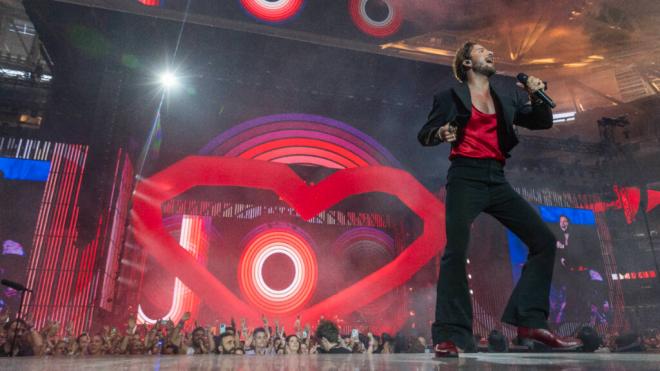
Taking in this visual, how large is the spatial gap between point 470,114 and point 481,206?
0.50m

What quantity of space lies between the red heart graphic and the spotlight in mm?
1653

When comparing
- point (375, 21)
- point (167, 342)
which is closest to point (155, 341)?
point (167, 342)

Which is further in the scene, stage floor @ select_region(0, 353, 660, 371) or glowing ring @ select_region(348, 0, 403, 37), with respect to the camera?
glowing ring @ select_region(348, 0, 403, 37)

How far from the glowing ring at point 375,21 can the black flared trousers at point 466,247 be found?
255 inches

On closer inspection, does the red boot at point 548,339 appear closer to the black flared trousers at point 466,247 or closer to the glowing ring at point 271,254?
the black flared trousers at point 466,247

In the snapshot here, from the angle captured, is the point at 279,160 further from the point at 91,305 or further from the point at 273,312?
the point at 91,305

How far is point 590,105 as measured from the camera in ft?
43.2

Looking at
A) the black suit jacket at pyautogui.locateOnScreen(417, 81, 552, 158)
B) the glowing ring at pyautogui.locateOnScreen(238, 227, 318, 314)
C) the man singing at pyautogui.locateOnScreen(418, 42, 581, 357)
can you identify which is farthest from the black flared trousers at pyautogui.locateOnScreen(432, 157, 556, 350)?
the glowing ring at pyautogui.locateOnScreen(238, 227, 318, 314)

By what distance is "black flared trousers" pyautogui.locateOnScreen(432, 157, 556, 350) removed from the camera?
201cm

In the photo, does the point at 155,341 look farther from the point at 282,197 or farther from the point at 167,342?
the point at 282,197

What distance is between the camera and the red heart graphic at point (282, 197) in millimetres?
8148

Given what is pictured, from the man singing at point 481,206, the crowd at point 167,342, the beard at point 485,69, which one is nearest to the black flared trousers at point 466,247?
the man singing at point 481,206

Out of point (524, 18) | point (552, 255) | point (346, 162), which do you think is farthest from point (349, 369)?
point (524, 18)

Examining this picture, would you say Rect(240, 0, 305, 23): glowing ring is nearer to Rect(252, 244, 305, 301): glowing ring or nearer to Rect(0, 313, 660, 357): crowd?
Rect(0, 313, 660, 357): crowd
